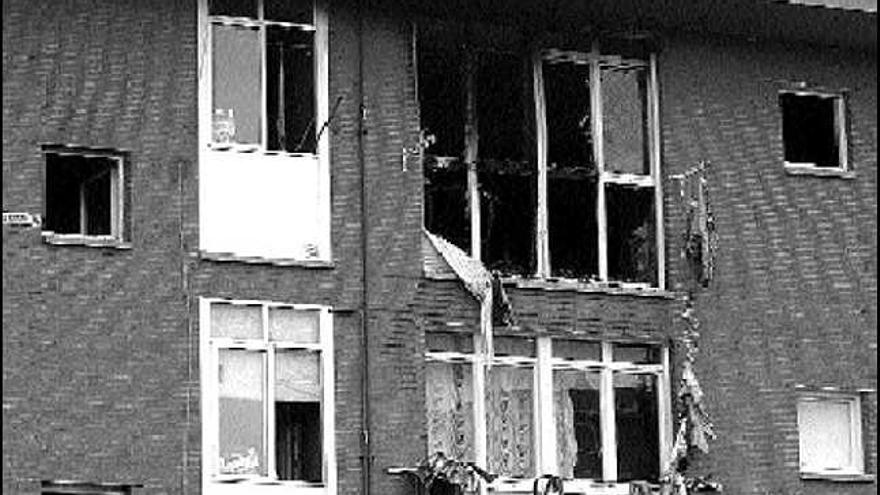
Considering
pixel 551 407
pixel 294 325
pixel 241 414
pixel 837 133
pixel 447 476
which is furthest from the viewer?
pixel 837 133

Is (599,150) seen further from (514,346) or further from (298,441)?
(298,441)

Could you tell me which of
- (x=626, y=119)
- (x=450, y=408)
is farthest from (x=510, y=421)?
(x=626, y=119)

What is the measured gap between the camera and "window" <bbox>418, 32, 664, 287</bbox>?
1192 inches

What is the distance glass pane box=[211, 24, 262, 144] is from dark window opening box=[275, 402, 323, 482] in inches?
111

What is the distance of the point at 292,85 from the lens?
29594 millimetres

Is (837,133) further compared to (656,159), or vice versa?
(837,133)

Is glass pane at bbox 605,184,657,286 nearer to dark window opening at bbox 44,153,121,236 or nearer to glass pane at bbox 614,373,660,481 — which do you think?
glass pane at bbox 614,373,660,481

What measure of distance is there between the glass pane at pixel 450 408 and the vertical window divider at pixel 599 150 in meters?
2.07

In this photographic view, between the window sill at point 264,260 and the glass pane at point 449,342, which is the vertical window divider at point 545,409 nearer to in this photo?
the glass pane at point 449,342

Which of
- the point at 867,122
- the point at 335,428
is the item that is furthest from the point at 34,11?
the point at 867,122

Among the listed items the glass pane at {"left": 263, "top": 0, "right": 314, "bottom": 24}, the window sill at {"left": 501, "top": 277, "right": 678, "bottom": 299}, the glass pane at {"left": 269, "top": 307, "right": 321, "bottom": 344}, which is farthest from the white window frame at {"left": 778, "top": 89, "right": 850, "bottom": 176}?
the glass pane at {"left": 269, "top": 307, "right": 321, "bottom": 344}

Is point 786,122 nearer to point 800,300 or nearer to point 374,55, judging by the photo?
point 800,300

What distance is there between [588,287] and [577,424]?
4.79 ft

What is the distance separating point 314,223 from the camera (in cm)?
2912
